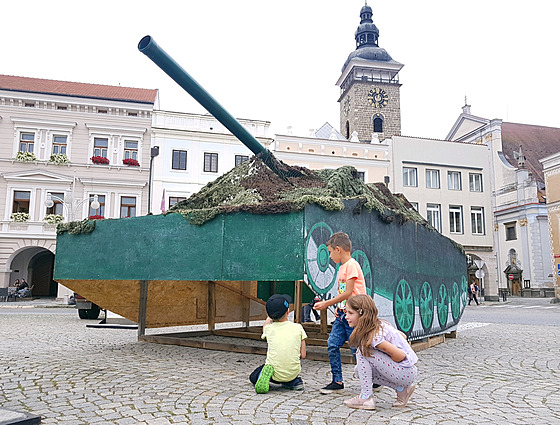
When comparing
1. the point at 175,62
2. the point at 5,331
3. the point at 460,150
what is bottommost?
the point at 5,331

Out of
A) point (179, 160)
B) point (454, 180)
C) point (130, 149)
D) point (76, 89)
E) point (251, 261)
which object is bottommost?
point (251, 261)

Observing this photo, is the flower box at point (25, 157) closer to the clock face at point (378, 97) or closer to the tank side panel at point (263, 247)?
the tank side panel at point (263, 247)

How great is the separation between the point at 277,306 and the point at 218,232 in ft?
5.23

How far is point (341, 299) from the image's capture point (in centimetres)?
448

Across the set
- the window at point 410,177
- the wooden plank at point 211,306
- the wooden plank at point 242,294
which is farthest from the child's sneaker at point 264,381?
the window at point 410,177

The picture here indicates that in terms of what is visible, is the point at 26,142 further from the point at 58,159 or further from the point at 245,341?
the point at 245,341

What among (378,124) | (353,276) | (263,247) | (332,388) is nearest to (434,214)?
(378,124)

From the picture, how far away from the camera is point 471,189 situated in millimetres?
32781

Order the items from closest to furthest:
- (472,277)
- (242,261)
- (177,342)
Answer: (242,261) → (177,342) → (472,277)

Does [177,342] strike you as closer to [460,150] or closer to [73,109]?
[73,109]

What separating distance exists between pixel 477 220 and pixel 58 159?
25.5m

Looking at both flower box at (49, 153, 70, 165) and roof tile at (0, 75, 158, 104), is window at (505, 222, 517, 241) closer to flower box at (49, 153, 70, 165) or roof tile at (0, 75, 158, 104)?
roof tile at (0, 75, 158, 104)

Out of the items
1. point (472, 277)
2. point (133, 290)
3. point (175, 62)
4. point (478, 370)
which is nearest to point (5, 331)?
point (133, 290)

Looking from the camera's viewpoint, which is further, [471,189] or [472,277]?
[471,189]
